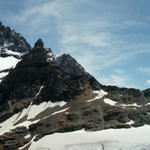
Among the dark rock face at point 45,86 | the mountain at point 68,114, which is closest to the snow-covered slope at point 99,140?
the mountain at point 68,114

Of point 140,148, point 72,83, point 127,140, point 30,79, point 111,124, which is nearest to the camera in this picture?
point 140,148

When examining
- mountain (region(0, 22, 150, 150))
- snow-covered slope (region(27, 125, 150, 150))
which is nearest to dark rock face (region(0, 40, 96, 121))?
mountain (region(0, 22, 150, 150))

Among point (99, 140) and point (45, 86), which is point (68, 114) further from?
point (45, 86)

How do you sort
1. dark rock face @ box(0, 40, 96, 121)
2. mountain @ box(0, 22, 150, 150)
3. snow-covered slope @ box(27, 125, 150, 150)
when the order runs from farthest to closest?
dark rock face @ box(0, 40, 96, 121), mountain @ box(0, 22, 150, 150), snow-covered slope @ box(27, 125, 150, 150)

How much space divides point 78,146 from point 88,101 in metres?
48.4

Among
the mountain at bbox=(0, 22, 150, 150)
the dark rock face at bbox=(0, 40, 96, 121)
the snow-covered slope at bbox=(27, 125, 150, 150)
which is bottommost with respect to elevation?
the snow-covered slope at bbox=(27, 125, 150, 150)

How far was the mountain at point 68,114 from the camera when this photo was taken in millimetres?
121562

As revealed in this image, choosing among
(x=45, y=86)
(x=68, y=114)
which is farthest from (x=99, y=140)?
(x=45, y=86)

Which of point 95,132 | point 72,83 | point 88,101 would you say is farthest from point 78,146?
point 72,83

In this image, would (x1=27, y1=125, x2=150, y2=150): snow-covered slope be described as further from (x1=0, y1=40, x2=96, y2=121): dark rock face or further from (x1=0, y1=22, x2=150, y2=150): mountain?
(x1=0, y1=40, x2=96, y2=121): dark rock face

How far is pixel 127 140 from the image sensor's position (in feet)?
378

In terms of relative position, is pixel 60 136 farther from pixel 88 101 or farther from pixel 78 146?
pixel 88 101

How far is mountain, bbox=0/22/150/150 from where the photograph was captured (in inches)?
4786

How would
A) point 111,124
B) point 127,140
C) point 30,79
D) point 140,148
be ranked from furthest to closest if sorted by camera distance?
point 30,79
point 111,124
point 127,140
point 140,148
